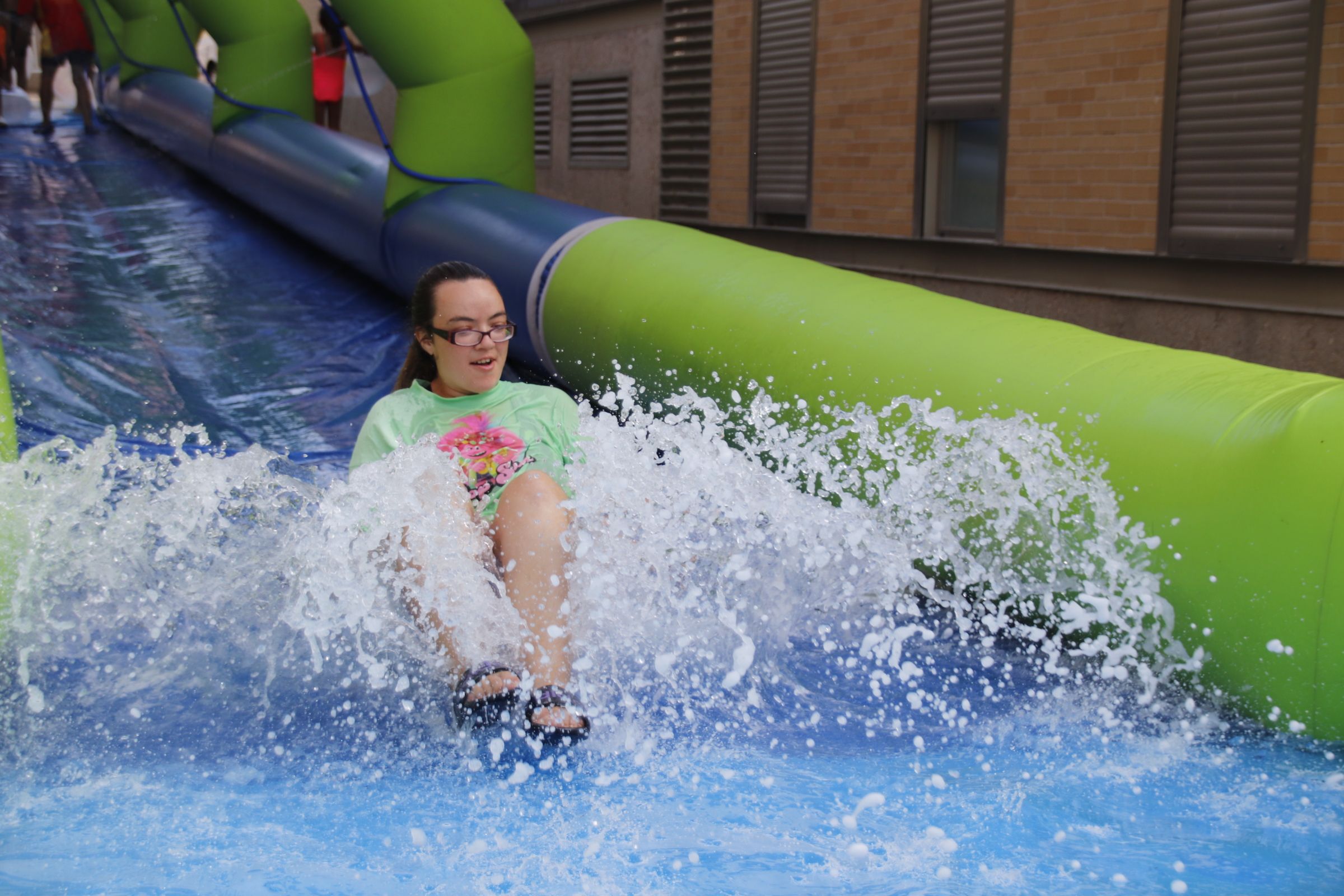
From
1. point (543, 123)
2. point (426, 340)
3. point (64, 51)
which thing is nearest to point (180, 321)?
point (426, 340)

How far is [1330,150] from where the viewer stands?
4348mm

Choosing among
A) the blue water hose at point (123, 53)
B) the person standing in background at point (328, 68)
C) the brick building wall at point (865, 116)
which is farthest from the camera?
the blue water hose at point (123, 53)

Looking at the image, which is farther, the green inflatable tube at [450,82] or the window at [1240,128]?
the green inflatable tube at [450,82]

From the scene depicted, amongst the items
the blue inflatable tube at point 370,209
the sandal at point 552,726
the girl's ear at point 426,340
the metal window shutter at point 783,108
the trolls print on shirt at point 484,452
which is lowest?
the sandal at point 552,726

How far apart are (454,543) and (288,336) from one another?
350 centimetres

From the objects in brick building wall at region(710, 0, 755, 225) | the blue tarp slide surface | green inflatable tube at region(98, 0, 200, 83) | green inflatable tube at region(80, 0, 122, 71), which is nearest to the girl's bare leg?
the blue tarp slide surface

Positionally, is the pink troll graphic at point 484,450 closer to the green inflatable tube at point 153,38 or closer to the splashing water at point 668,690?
the splashing water at point 668,690

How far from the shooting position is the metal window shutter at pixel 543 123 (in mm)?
10297

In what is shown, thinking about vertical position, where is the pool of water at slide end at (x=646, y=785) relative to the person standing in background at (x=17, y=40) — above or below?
below

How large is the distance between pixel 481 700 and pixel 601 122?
7.84m

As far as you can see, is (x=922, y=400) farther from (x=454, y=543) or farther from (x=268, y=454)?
(x=268, y=454)

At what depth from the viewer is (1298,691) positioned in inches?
88.0

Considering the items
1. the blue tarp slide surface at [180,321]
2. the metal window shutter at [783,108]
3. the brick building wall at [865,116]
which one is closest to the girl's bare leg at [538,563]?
the blue tarp slide surface at [180,321]

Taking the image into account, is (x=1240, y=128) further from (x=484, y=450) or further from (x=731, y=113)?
(x=731, y=113)
